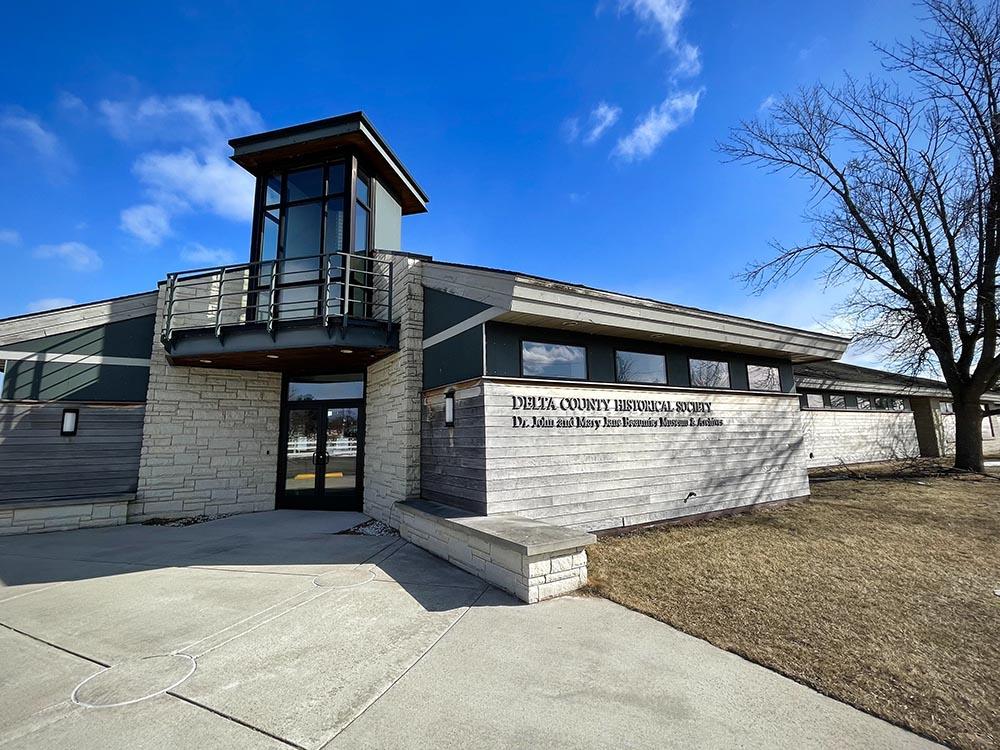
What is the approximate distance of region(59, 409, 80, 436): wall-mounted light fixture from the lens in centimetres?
841

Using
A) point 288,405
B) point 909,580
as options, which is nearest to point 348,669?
point 909,580

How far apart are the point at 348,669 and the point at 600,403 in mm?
5197

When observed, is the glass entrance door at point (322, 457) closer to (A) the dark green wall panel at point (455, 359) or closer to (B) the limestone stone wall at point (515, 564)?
(A) the dark green wall panel at point (455, 359)

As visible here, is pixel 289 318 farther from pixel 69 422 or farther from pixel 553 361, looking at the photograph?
pixel 553 361

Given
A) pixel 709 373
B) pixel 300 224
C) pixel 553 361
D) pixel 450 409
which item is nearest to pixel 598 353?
pixel 553 361

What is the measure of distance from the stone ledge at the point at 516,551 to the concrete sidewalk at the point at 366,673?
0.19 m

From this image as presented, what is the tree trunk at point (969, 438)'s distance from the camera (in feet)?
46.3

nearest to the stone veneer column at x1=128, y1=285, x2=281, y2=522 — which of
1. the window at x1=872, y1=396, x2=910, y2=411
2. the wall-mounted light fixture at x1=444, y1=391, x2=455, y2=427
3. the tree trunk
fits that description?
the wall-mounted light fixture at x1=444, y1=391, x2=455, y2=427

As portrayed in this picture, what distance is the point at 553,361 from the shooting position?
22.8ft

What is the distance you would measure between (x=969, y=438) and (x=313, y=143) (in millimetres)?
21615

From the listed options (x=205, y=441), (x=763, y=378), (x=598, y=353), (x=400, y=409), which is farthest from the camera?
(x=763, y=378)

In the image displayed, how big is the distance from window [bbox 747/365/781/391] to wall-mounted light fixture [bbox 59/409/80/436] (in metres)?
14.1

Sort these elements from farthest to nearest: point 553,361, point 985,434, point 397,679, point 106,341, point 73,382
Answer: point 985,434 → point 106,341 → point 73,382 → point 553,361 → point 397,679

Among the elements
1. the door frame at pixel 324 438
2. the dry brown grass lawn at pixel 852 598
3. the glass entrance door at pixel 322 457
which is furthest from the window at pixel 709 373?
the glass entrance door at pixel 322 457
